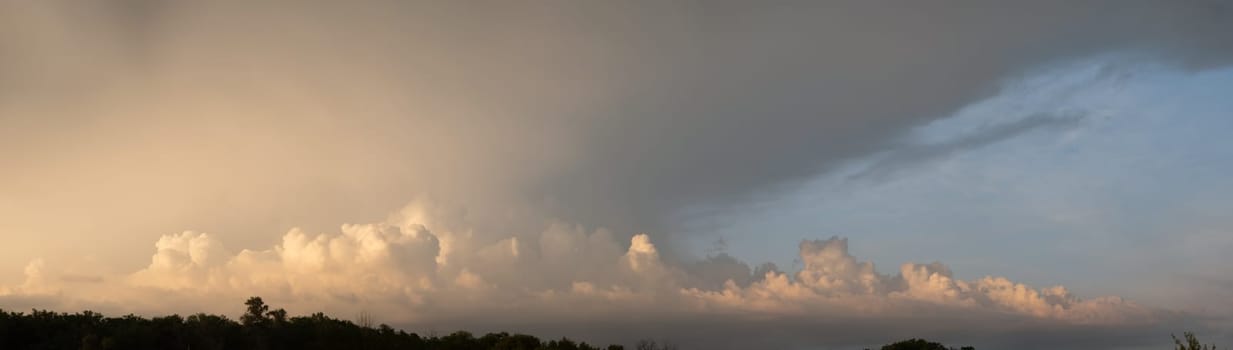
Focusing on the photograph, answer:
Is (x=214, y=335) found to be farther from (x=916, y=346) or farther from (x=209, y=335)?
(x=916, y=346)

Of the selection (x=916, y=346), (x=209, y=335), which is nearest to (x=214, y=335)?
(x=209, y=335)

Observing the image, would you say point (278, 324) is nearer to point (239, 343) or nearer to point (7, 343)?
point (239, 343)

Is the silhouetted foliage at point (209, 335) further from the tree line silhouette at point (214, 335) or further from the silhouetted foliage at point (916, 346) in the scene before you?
the silhouetted foliage at point (916, 346)

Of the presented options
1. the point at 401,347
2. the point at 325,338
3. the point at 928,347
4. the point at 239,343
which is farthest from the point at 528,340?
the point at 928,347

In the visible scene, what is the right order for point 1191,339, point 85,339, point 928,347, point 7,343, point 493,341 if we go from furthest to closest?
point 928,347, point 493,341, point 7,343, point 85,339, point 1191,339

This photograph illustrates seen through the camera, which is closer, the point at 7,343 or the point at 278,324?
the point at 7,343

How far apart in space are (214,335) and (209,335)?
76 cm

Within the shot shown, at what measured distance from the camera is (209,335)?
221 feet

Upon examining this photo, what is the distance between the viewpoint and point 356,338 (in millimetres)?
80375

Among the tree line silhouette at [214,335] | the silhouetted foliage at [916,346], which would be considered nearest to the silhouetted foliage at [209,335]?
the tree line silhouette at [214,335]

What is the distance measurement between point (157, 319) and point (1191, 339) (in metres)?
71.7

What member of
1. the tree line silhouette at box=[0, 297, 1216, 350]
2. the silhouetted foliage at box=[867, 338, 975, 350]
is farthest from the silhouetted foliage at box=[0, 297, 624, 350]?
the silhouetted foliage at box=[867, 338, 975, 350]

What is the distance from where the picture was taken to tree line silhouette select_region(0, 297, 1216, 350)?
214ft

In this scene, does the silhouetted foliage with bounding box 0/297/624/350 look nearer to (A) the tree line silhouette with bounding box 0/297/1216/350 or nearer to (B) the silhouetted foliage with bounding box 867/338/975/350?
(A) the tree line silhouette with bounding box 0/297/1216/350
